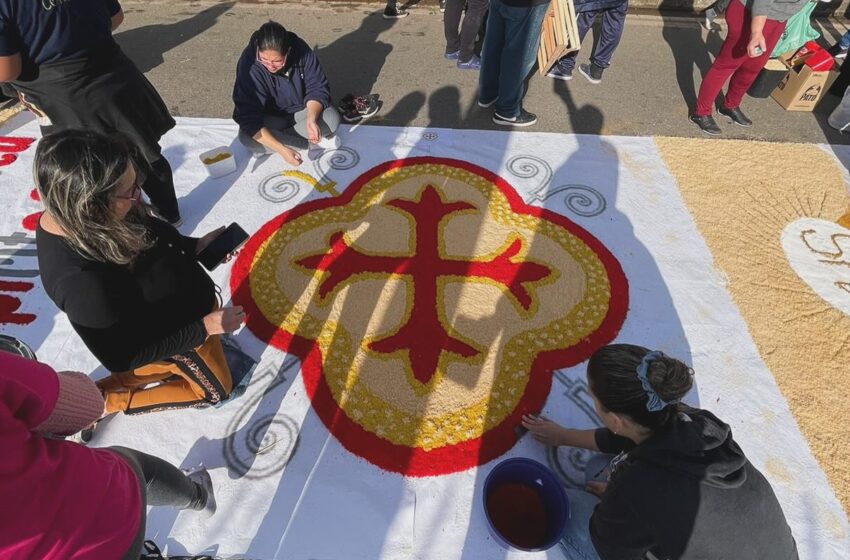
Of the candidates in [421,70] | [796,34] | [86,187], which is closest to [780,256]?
[796,34]

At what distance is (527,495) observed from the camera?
6.72 ft

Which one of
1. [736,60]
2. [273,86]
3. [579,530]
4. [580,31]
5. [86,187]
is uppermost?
[86,187]

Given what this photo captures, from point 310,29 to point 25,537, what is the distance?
5723mm

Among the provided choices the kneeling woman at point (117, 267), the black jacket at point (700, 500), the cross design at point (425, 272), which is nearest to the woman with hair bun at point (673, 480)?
the black jacket at point (700, 500)

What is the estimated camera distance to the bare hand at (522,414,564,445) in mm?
2223

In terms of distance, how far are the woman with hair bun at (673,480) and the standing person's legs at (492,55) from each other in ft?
10.2

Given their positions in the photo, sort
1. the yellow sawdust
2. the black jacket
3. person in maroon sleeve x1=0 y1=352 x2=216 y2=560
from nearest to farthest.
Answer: person in maroon sleeve x1=0 y1=352 x2=216 y2=560, the black jacket, the yellow sawdust

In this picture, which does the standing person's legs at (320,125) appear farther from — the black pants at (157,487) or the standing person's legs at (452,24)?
the black pants at (157,487)

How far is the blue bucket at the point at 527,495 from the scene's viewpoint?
74.3 inches

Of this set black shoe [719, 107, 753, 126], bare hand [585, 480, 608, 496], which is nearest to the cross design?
bare hand [585, 480, 608, 496]

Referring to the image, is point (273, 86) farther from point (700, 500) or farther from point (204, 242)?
point (700, 500)

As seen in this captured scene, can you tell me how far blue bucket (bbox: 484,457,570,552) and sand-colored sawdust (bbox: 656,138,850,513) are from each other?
4.75 feet

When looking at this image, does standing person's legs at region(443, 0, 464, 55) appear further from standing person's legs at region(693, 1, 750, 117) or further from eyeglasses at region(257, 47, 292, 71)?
standing person's legs at region(693, 1, 750, 117)

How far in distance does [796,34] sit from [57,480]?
5.76 m
